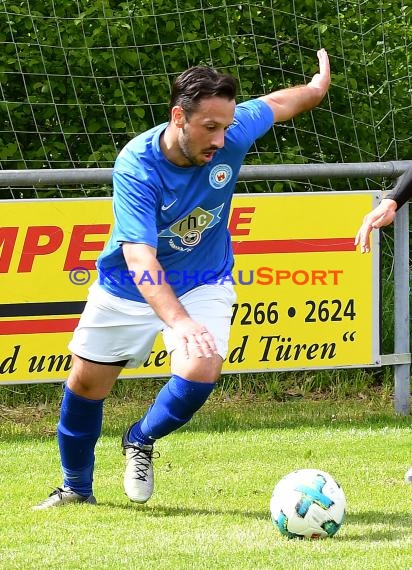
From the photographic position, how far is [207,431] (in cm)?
708

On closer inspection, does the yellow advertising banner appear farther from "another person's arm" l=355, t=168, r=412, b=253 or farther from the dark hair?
the dark hair

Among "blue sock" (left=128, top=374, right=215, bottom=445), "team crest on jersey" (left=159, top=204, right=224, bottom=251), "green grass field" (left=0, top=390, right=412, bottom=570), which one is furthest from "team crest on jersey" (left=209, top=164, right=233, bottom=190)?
"green grass field" (left=0, top=390, right=412, bottom=570)

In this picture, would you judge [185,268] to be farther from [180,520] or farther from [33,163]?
[33,163]

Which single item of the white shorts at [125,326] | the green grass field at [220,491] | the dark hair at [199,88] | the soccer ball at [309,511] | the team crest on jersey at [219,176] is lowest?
the green grass field at [220,491]

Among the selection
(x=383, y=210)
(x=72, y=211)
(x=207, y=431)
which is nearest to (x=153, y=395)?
(x=207, y=431)

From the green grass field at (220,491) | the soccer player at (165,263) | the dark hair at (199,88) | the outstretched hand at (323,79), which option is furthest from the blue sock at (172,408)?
the outstretched hand at (323,79)

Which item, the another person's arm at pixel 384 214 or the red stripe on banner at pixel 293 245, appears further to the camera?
the red stripe on banner at pixel 293 245

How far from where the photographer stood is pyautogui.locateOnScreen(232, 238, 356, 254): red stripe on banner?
729 cm

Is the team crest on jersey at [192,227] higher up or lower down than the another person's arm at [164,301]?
lower down

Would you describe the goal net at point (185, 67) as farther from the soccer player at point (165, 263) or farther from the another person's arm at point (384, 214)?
the soccer player at point (165, 263)

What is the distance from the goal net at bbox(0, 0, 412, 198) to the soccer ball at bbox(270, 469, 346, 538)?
406 centimetres

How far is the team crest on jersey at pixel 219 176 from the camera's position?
500 cm

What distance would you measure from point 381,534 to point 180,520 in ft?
2.77

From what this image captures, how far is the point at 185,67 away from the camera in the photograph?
29.3 feet
